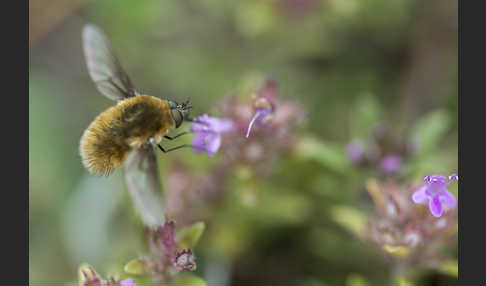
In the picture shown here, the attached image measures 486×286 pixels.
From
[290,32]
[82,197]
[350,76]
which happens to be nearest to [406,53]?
[350,76]

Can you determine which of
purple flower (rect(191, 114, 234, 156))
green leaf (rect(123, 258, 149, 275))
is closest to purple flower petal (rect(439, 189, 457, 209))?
purple flower (rect(191, 114, 234, 156))

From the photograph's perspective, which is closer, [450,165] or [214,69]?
[450,165]

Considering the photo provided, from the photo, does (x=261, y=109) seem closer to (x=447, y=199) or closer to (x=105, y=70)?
(x=105, y=70)

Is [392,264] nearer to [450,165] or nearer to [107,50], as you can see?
[450,165]

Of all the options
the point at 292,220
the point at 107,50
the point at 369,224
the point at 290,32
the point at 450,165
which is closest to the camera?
the point at 107,50

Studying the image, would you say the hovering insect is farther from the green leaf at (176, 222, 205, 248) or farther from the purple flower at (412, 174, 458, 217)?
the purple flower at (412, 174, 458, 217)

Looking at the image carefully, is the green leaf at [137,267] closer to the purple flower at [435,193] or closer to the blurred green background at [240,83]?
the blurred green background at [240,83]
